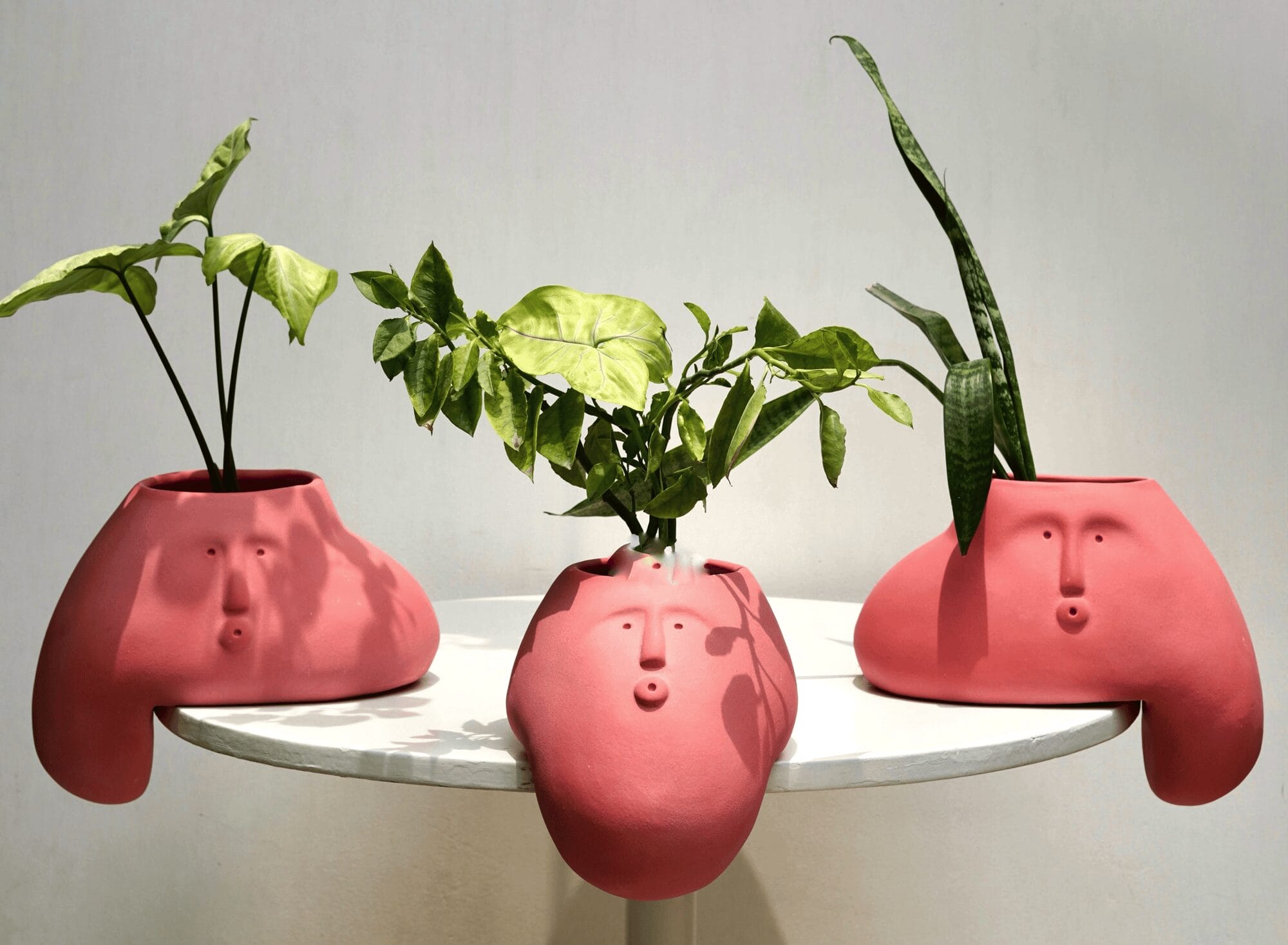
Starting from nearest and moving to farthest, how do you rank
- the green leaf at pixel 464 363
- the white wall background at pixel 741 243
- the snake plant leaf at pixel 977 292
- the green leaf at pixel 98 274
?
the green leaf at pixel 464 363, the green leaf at pixel 98 274, the snake plant leaf at pixel 977 292, the white wall background at pixel 741 243

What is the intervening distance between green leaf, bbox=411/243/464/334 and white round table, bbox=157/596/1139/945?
9.4 inches

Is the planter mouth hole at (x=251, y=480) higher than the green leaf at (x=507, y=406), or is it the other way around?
the green leaf at (x=507, y=406)

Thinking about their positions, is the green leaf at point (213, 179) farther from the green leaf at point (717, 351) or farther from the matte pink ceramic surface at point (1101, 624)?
the matte pink ceramic surface at point (1101, 624)

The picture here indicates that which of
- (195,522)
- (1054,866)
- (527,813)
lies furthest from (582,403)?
(1054,866)

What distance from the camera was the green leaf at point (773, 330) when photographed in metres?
0.66

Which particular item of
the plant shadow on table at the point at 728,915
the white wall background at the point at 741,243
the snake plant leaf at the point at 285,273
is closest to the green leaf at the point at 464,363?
the snake plant leaf at the point at 285,273

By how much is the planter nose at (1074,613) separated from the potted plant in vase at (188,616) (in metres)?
0.43

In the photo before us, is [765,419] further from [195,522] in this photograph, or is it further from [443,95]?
[443,95]

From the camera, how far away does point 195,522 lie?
77cm

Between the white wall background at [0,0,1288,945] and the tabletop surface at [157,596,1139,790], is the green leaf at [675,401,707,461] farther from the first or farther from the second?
the white wall background at [0,0,1288,945]

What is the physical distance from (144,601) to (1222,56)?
3.84ft

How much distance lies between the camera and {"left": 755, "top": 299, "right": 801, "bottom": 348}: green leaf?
0.66 meters

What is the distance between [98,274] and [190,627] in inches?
9.4

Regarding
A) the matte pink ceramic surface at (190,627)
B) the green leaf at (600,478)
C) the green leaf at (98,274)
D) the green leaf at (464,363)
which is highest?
the green leaf at (98,274)
